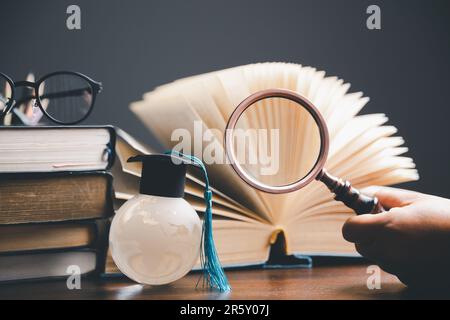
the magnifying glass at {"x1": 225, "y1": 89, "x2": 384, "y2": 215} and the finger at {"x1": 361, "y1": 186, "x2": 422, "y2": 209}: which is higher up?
the magnifying glass at {"x1": 225, "y1": 89, "x2": 384, "y2": 215}

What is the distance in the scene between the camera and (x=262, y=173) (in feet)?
3.44

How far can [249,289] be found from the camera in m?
0.88

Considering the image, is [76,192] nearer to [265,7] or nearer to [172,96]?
[172,96]

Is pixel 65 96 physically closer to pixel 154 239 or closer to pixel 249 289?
pixel 154 239

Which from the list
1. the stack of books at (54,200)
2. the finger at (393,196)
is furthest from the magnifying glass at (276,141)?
the stack of books at (54,200)

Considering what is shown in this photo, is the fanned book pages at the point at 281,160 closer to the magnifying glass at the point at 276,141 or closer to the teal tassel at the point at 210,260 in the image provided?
the magnifying glass at the point at 276,141

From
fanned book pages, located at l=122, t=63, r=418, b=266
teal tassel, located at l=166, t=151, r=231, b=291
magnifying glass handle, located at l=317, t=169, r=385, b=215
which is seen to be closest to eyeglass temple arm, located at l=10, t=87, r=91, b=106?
fanned book pages, located at l=122, t=63, r=418, b=266

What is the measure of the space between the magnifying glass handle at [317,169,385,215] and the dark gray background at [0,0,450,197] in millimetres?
362

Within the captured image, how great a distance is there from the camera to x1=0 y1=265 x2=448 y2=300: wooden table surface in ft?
2.68

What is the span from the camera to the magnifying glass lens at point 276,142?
103 centimetres

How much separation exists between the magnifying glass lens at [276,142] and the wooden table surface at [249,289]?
7.7 inches

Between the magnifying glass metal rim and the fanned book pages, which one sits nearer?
the magnifying glass metal rim

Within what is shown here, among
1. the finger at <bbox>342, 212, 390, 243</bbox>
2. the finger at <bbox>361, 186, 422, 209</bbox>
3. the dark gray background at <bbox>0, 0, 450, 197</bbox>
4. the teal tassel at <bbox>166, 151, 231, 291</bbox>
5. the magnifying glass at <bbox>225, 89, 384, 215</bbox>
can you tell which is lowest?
the teal tassel at <bbox>166, 151, 231, 291</bbox>

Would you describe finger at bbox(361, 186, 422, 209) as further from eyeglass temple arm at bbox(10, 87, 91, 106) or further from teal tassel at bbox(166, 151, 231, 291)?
eyeglass temple arm at bbox(10, 87, 91, 106)
